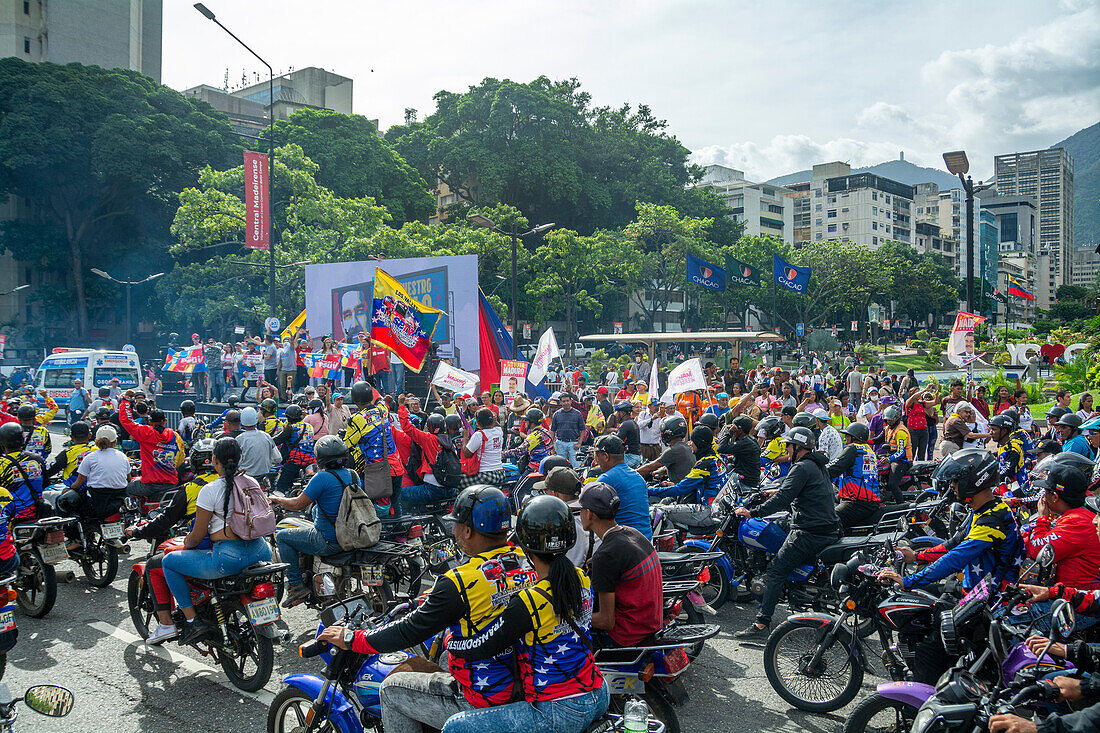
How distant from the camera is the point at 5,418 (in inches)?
453

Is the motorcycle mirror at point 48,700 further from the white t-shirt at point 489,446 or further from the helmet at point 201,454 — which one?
the white t-shirt at point 489,446

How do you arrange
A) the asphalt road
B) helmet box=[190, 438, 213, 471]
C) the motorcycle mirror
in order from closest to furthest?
the motorcycle mirror
the asphalt road
helmet box=[190, 438, 213, 471]

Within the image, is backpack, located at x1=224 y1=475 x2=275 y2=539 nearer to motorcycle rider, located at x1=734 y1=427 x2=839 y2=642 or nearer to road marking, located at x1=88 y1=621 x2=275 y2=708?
road marking, located at x1=88 y1=621 x2=275 y2=708

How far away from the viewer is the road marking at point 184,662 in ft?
18.4

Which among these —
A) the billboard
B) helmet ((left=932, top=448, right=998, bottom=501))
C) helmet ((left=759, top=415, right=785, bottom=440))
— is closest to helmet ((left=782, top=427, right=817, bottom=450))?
helmet ((left=932, top=448, right=998, bottom=501))

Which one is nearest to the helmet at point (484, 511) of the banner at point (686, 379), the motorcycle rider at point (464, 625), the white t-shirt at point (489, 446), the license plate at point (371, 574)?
the motorcycle rider at point (464, 625)

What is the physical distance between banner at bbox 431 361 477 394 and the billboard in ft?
19.5

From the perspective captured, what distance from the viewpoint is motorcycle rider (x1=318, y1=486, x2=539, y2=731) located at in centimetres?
321

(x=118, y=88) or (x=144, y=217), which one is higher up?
(x=118, y=88)

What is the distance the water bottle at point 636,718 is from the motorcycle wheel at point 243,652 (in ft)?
10.9

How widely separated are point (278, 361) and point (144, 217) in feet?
111

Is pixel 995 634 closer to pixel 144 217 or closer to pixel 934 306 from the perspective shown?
pixel 144 217

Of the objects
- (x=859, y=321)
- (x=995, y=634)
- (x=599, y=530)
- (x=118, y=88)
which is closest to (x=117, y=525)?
(x=599, y=530)

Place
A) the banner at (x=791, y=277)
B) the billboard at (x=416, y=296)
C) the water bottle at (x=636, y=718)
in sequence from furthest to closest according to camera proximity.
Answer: the banner at (x=791, y=277) → the billboard at (x=416, y=296) → the water bottle at (x=636, y=718)
